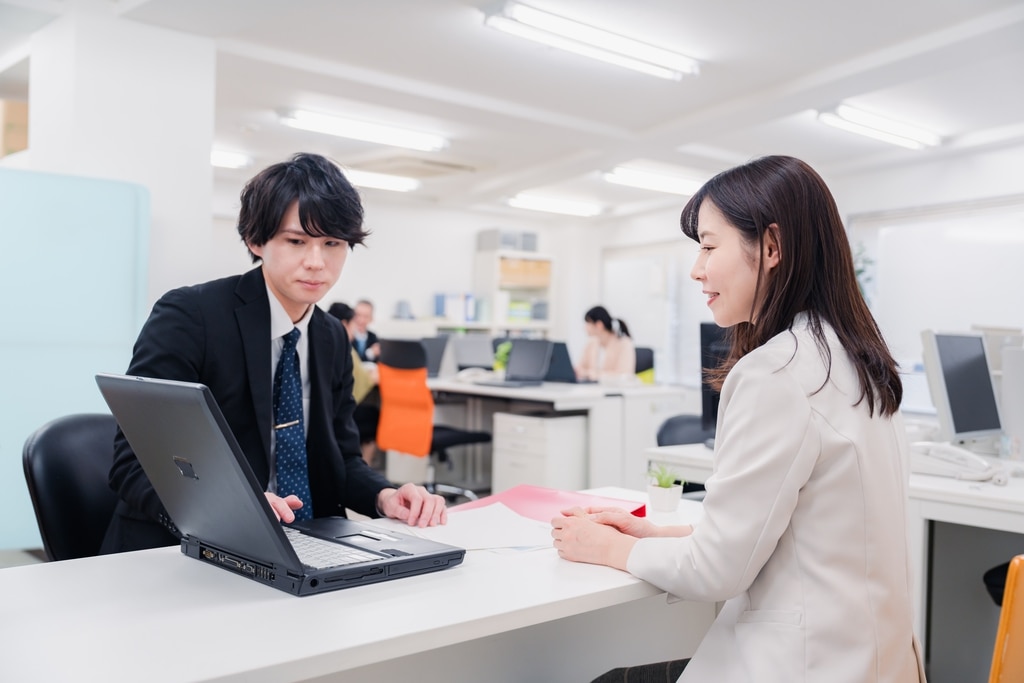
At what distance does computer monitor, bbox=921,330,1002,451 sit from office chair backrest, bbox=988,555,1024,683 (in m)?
1.75

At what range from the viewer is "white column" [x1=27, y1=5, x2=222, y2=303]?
12.4 ft

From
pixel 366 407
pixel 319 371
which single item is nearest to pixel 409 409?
pixel 366 407

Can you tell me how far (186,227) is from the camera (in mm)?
4109

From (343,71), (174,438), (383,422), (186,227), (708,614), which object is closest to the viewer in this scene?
(174,438)

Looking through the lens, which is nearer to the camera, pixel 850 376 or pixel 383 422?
pixel 850 376

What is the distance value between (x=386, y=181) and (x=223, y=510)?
755cm

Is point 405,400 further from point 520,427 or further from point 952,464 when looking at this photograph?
point 952,464

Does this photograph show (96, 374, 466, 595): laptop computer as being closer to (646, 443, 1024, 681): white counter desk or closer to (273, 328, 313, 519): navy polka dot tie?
(273, 328, 313, 519): navy polka dot tie

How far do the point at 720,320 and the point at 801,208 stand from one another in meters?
0.22

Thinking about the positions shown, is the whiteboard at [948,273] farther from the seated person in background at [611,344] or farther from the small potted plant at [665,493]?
the small potted plant at [665,493]

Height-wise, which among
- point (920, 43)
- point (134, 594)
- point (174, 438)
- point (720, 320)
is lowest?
point (134, 594)

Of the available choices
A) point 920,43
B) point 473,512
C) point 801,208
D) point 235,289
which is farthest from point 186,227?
point 920,43

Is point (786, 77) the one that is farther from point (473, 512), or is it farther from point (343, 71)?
point (473, 512)

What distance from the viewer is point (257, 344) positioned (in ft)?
5.09
